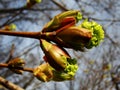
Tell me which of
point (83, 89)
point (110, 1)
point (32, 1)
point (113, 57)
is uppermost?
point (32, 1)

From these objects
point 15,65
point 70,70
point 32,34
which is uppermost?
point 32,34

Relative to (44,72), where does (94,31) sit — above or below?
above

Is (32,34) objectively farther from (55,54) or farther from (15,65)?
(15,65)

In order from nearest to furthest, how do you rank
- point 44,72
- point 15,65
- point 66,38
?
point 66,38
point 44,72
point 15,65

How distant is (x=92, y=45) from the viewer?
1187 millimetres

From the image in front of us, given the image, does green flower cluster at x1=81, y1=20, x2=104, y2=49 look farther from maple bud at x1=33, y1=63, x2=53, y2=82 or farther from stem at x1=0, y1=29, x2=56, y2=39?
maple bud at x1=33, y1=63, x2=53, y2=82

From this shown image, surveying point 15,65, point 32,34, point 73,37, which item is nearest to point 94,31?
point 73,37

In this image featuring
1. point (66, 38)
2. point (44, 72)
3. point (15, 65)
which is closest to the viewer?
point (66, 38)

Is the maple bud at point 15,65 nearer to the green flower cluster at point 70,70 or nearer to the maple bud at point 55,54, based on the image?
the green flower cluster at point 70,70

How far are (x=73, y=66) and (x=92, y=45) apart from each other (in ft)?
0.40

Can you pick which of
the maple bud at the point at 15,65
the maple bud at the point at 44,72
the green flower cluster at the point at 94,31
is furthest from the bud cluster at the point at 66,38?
the maple bud at the point at 15,65

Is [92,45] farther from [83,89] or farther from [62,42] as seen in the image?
[83,89]

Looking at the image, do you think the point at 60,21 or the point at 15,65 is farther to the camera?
the point at 15,65

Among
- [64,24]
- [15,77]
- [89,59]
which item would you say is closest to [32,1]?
[64,24]
